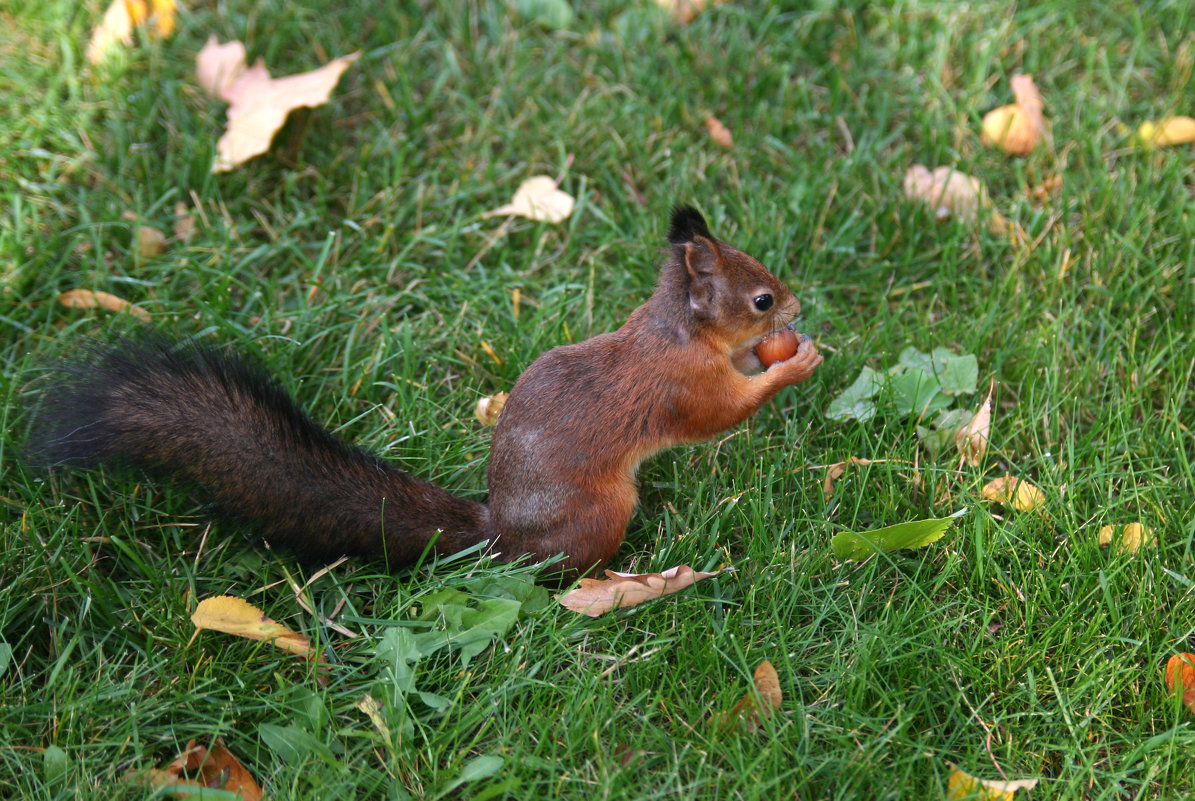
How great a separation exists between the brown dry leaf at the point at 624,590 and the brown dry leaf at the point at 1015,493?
679 millimetres

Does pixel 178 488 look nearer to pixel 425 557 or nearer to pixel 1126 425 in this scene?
pixel 425 557

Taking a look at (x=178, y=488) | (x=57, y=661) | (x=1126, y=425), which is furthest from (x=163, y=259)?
(x=1126, y=425)

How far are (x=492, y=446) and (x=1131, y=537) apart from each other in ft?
4.39

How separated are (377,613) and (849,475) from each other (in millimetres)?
1073

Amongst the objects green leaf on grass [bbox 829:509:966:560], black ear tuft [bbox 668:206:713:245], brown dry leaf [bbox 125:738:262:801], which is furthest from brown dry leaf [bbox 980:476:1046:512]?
brown dry leaf [bbox 125:738:262:801]

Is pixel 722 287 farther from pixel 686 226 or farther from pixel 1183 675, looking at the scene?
pixel 1183 675

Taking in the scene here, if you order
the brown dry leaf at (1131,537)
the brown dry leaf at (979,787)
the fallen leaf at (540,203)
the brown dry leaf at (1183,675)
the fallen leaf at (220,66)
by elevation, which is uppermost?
the fallen leaf at (220,66)

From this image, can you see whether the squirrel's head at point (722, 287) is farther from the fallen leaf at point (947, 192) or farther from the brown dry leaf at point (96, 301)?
the brown dry leaf at point (96, 301)

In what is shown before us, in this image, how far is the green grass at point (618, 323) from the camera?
1738 millimetres

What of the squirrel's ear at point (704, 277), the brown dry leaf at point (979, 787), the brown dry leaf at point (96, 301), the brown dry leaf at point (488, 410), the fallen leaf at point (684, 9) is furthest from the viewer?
the fallen leaf at point (684, 9)

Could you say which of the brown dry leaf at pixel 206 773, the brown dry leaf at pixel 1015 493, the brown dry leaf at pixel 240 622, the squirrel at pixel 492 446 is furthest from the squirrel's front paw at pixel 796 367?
the brown dry leaf at pixel 206 773

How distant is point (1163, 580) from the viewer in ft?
6.38

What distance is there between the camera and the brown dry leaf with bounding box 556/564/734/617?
190 centimetres

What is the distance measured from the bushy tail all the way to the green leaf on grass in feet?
2.44
